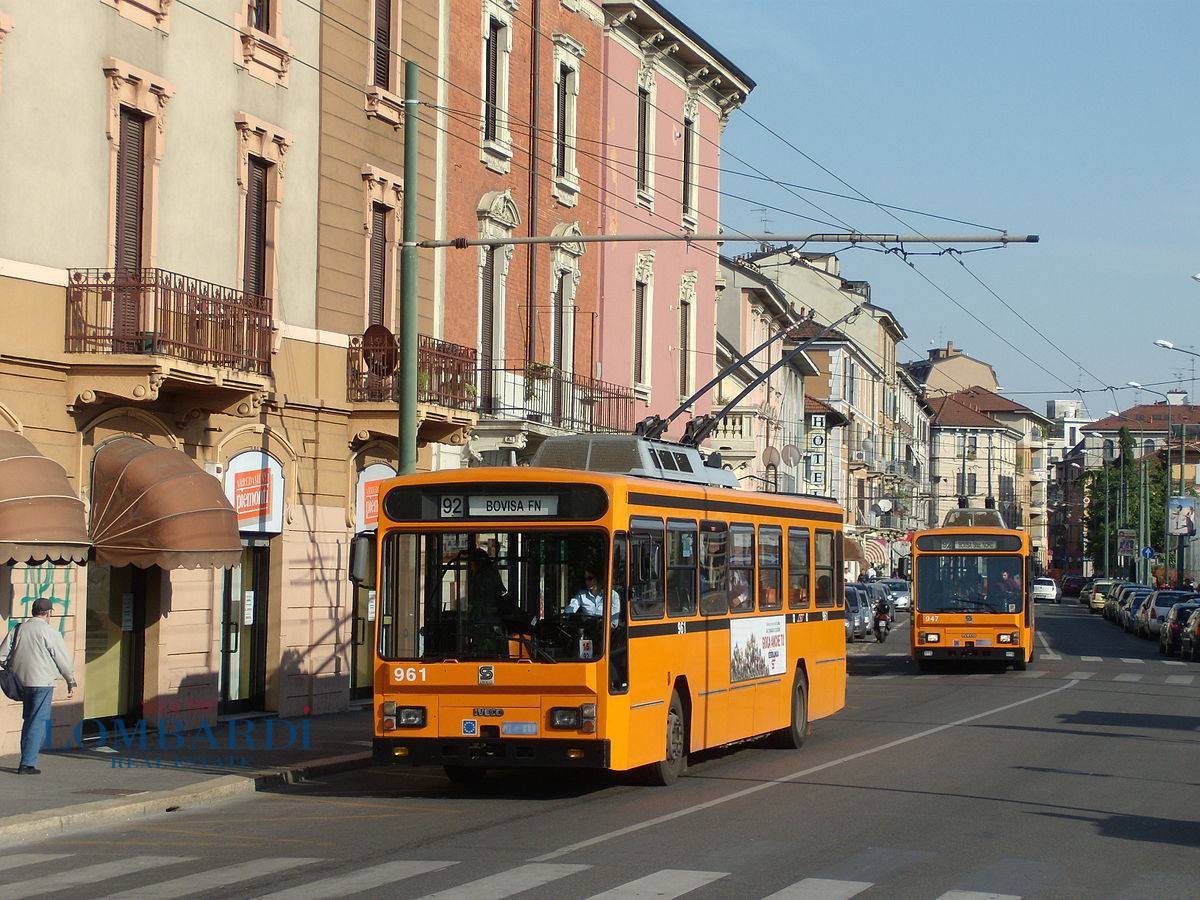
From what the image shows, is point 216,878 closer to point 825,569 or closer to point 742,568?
point 742,568

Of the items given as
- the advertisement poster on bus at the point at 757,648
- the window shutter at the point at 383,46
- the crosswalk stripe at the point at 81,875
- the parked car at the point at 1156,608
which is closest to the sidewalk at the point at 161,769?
the crosswalk stripe at the point at 81,875

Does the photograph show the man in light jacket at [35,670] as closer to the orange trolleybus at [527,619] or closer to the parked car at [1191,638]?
the orange trolleybus at [527,619]

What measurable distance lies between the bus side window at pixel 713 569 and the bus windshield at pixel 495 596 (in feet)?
8.46

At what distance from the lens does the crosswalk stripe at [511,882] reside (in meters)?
11.0

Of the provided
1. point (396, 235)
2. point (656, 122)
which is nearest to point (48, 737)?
point (396, 235)

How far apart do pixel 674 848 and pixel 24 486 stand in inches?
333

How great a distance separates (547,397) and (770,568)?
534 inches

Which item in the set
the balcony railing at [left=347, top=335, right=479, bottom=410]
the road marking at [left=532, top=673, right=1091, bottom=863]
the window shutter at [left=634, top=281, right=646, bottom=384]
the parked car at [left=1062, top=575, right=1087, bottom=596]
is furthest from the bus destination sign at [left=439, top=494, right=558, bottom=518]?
the parked car at [left=1062, top=575, right=1087, bottom=596]

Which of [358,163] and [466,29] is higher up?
Answer: [466,29]

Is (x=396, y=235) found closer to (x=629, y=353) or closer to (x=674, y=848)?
(x=629, y=353)

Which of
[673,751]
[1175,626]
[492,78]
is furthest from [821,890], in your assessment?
[1175,626]

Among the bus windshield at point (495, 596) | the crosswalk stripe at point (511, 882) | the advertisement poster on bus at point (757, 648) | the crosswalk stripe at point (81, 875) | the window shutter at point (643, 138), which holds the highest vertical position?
the window shutter at point (643, 138)

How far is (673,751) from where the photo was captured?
1781 cm

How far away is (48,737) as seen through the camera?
20266 mm
